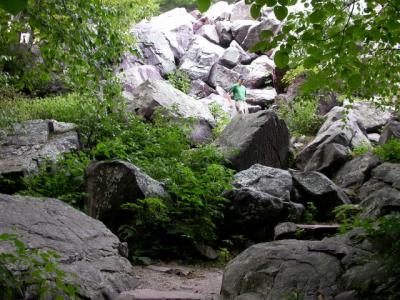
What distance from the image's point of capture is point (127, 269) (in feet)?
18.7

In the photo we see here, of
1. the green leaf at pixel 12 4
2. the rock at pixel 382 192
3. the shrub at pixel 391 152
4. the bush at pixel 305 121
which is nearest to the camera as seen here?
the green leaf at pixel 12 4

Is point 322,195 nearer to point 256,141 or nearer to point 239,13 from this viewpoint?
point 256,141

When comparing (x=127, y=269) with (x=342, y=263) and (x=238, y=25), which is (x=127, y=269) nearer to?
(x=342, y=263)

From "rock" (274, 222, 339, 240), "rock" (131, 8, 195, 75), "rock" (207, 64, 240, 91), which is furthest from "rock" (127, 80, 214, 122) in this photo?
"rock" (207, 64, 240, 91)

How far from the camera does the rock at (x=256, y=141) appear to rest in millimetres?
11859

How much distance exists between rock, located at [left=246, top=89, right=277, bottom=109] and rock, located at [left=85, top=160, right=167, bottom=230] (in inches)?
584

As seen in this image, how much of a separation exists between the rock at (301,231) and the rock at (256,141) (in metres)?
3.76

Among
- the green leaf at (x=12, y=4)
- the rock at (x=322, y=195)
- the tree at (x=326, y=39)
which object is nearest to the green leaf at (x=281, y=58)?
the tree at (x=326, y=39)

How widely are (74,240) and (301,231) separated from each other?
3.95 meters

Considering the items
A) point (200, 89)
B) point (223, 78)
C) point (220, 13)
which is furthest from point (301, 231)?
point (220, 13)

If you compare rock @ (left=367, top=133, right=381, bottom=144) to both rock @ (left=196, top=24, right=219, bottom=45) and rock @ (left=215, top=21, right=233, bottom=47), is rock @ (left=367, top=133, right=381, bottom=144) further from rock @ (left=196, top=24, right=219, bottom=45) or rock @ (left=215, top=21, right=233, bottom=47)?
rock @ (left=196, top=24, right=219, bottom=45)

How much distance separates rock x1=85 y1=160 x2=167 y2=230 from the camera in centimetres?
764

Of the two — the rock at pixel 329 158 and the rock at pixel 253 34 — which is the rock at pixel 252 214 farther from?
the rock at pixel 253 34

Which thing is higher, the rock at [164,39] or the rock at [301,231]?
the rock at [164,39]
